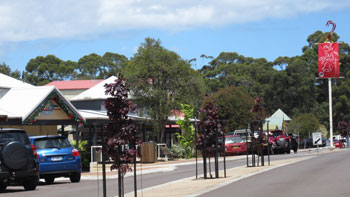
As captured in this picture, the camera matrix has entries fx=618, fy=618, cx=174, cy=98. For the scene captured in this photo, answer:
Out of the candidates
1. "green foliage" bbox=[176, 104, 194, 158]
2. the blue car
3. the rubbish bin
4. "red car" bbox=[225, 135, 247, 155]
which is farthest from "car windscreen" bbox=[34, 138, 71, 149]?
"green foliage" bbox=[176, 104, 194, 158]

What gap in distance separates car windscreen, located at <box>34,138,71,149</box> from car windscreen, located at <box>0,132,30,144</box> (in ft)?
9.78

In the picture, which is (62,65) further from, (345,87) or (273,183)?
(273,183)

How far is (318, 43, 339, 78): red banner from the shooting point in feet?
191

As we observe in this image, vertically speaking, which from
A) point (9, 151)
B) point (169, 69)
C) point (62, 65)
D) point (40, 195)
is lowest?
point (40, 195)

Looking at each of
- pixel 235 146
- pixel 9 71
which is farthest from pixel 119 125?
pixel 9 71

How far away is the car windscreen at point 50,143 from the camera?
21406mm

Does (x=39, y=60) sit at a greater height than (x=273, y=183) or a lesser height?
greater

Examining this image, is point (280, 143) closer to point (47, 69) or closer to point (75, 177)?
point (75, 177)

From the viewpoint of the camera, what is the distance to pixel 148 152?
125 ft

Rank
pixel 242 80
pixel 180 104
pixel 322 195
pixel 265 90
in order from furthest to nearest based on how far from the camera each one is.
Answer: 1. pixel 242 80
2. pixel 265 90
3. pixel 180 104
4. pixel 322 195

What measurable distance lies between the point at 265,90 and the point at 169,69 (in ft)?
168

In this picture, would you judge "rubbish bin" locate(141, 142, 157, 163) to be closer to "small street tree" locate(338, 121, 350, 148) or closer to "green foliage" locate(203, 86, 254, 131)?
"green foliage" locate(203, 86, 254, 131)

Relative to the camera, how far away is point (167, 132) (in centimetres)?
6103

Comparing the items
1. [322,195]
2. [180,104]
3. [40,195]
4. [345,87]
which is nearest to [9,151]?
[40,195]
